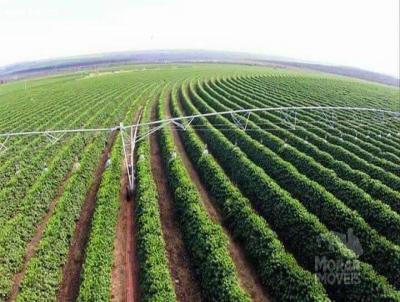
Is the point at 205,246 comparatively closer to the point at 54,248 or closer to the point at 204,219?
the point at 204,219

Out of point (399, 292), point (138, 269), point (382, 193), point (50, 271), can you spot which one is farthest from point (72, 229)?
point (382, 193)

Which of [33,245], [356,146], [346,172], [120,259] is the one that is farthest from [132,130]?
[356,146]

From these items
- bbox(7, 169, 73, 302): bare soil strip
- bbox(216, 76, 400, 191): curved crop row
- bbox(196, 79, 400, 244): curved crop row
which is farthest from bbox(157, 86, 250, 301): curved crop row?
bbox(216, 76, 400, 191): curved crop row

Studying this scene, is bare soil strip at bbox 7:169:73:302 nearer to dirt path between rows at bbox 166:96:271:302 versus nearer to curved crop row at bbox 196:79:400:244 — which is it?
dirt path between rows at bbox 166:96:271:302

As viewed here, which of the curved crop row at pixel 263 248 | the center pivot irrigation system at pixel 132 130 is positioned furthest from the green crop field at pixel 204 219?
the center pivot irrigation system at pixel 132 130

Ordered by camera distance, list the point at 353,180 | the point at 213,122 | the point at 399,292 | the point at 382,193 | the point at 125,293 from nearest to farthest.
→ the point at 399,292 → the point at 125,293 → the point at 382,193 → the point at 353,180 → the point at 213,122

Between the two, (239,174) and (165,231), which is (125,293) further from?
(239,174)
